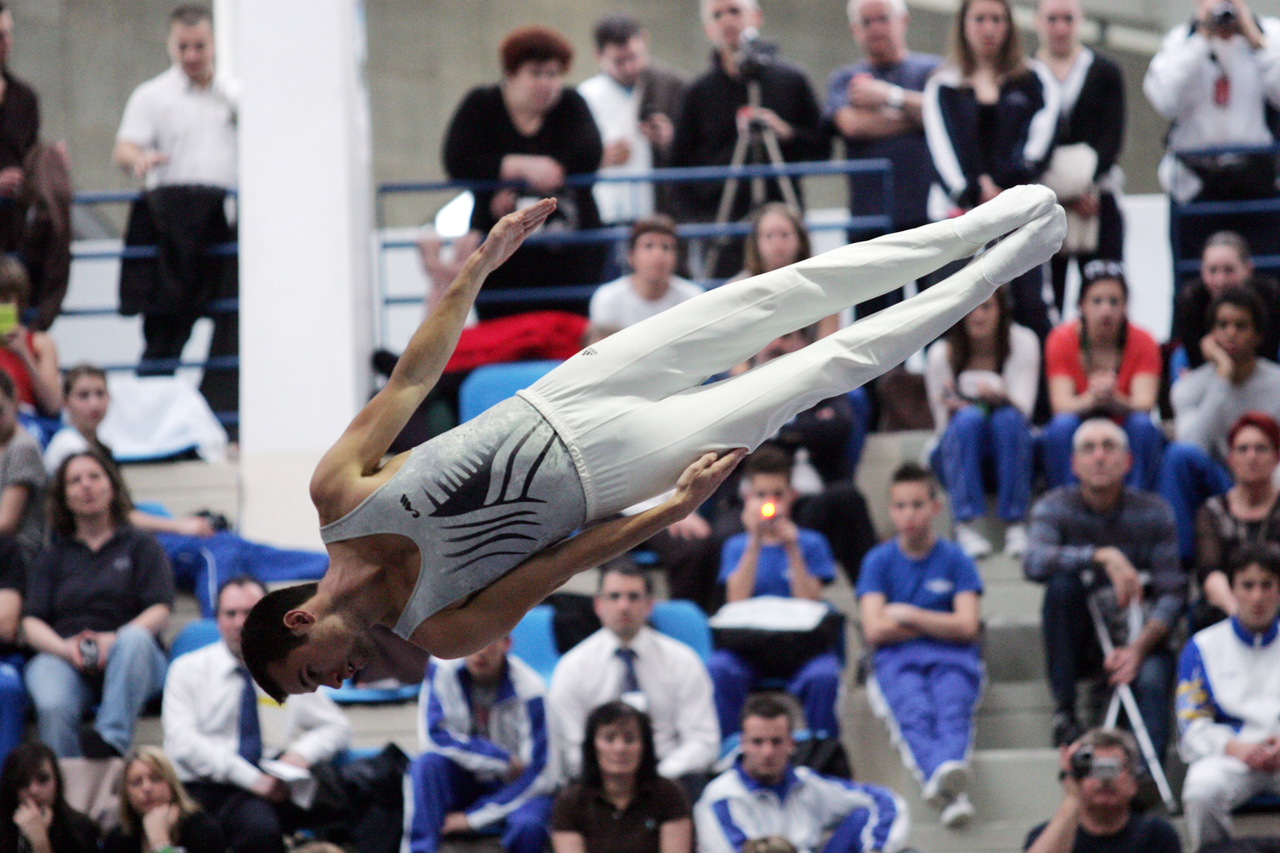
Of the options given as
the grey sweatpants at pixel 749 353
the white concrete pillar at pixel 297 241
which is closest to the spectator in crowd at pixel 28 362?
the white concrete pillar at pixel 297 241

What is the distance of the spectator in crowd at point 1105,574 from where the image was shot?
22.1 feet

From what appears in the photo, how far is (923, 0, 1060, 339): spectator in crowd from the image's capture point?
7.93 m

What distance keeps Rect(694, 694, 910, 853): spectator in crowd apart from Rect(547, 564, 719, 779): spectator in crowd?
0.96 ft

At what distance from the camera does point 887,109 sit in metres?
8.48

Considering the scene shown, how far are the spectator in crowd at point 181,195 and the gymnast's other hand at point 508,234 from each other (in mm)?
4381

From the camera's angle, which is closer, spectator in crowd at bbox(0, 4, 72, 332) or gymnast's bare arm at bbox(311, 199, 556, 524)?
gymnast's bare arm at bbox(311, 199, 556, 524)

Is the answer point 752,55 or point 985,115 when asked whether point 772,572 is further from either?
point 752,55

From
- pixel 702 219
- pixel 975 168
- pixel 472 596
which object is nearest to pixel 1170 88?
pixel 975 168

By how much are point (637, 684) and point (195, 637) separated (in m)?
1.85

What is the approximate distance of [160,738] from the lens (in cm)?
720

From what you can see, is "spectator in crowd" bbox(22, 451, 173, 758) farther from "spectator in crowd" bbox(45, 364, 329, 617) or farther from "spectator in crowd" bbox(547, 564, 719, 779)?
"spectator in crowd" bbox(547, 564, 719, 779)

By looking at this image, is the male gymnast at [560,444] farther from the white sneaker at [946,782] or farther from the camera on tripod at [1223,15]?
the camera on tripod at [1223,15]

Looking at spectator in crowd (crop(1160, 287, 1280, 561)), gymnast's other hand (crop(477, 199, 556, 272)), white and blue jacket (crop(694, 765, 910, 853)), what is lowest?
white and blue jacket (crop(694, 765, 910, 853))

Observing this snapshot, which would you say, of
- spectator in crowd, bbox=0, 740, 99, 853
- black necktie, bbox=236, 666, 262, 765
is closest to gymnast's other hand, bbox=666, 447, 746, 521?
black necktie, bbox=236, 666, 262, 765
